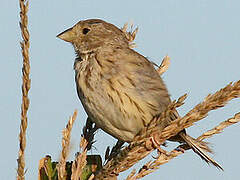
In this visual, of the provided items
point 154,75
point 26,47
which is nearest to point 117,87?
point 154,75

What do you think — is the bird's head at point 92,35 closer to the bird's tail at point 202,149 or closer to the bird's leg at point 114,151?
the bird's leg at point 114,151

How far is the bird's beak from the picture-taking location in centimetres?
392

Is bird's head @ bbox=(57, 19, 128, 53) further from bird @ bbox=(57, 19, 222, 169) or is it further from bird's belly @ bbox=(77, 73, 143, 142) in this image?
bird's belly @ bbox=(77, 73, 143, 142)

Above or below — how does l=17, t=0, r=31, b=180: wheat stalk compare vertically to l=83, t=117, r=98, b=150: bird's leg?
above

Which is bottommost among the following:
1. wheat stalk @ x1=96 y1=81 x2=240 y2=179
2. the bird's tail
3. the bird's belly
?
the bird's tail

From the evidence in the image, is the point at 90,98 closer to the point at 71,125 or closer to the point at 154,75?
the point at 154,75

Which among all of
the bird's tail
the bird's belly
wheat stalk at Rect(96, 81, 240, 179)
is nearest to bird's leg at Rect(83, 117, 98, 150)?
the bird's belly

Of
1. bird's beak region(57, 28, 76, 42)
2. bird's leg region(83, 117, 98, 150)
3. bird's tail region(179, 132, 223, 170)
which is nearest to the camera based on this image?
bird's leg region(83, 117, 98, 150)

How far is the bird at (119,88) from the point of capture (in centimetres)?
339

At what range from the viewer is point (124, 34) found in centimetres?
404

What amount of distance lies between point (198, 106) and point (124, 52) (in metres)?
2.01

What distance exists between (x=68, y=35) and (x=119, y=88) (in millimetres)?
884

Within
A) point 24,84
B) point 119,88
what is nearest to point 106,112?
point 119,88

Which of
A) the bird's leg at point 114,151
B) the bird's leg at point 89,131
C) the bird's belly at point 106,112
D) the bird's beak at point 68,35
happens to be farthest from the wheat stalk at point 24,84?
the bird's beak at point 68,35
